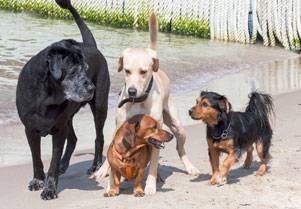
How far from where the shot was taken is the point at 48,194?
5.98 meters

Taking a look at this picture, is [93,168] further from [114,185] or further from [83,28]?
[83,28]

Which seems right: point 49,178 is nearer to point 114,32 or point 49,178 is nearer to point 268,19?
point 268,19

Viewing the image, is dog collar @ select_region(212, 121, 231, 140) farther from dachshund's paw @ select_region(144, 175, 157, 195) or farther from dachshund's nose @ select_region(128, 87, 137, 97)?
dachshund's nose @ select_region(128, 87, 137, 97)

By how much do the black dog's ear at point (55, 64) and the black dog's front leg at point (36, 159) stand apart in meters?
0.63

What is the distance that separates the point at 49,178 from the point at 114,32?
559 inches

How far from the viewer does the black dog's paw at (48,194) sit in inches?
235

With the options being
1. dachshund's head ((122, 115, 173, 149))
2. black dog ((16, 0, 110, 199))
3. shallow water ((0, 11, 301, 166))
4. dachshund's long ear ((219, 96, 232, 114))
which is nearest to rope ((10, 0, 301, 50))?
shallow water ((0, 11, 301, 166))

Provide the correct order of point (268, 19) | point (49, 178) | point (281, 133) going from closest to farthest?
1. point (49, 178)
2. point (281, 133)
3. point (268, 19)

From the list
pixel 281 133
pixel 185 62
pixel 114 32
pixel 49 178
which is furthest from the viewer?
pixel 114 32

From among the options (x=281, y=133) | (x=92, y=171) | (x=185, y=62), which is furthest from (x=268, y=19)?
(x=92, y=171)

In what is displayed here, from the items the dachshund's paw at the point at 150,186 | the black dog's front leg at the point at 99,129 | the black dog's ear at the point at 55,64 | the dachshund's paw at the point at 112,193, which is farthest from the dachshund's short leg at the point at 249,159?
the black dog's ear at the point at 55,64

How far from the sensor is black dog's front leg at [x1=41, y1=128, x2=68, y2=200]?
600cm

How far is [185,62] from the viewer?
14.7 meters

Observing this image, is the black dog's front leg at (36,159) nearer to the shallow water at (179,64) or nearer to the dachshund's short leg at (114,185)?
the dachshund's short leg at (114,185)
